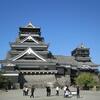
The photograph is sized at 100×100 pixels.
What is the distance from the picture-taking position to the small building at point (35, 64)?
71.8 metres

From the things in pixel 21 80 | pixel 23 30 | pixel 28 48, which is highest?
pixel 23 30

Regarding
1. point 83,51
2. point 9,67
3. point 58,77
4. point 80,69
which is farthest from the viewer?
point 83,51

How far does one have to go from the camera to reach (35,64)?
7288cm

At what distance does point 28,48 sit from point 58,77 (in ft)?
31.1

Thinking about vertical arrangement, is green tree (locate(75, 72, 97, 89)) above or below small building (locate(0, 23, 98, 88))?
below

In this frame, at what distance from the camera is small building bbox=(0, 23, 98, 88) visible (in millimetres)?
71750

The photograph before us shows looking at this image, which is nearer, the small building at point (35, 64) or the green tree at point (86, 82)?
the green tree at point (86, 82)

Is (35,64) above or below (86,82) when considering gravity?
above

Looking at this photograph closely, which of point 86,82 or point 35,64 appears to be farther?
point 35,64

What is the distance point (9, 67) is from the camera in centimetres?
7025

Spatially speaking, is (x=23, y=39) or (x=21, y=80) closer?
(x=21, y=80)

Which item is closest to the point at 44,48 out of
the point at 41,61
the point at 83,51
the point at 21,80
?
the point at 41,61

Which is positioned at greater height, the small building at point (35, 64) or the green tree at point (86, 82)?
the small building at point (35, 64)

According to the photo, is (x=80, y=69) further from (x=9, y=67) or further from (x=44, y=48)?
(x=9, y=67)
